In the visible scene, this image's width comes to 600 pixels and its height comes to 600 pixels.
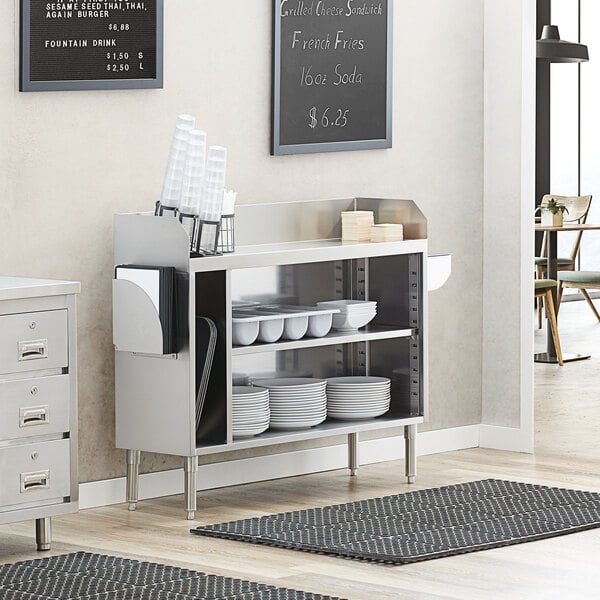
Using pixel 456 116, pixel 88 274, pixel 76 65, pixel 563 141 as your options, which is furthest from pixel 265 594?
pixel 563 141

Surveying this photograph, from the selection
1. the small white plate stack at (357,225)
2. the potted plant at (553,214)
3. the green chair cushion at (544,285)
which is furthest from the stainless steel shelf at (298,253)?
the potted plant at (553,214)

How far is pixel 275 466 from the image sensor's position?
5602mm

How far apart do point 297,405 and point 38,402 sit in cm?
116

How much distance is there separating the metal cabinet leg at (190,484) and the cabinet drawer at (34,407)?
562mm

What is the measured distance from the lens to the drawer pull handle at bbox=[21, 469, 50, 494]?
431 cm

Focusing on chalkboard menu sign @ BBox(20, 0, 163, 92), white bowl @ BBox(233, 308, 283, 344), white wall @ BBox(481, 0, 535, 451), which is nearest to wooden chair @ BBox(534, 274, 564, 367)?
white wall @ BBox(481, 0, 535, 451)

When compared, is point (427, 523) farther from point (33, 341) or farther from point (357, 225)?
point (33, 341)

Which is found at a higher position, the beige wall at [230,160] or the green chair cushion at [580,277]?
the beige wall at [230,160]

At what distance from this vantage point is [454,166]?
6.16 metres

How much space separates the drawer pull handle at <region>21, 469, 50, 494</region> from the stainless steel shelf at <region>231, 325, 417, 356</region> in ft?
2.67

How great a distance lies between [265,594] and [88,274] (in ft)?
5.01

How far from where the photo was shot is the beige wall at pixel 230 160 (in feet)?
15.8

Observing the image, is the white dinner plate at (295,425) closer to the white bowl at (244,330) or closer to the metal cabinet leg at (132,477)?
the white bowl at (244,330)

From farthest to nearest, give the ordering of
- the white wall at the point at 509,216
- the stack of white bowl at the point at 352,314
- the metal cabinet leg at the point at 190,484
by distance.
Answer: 1. the white wall at the point at 509,216
2. the stack of white bowl at the point at 352,314
3. the metal cabinet leg at the point at 190,484
